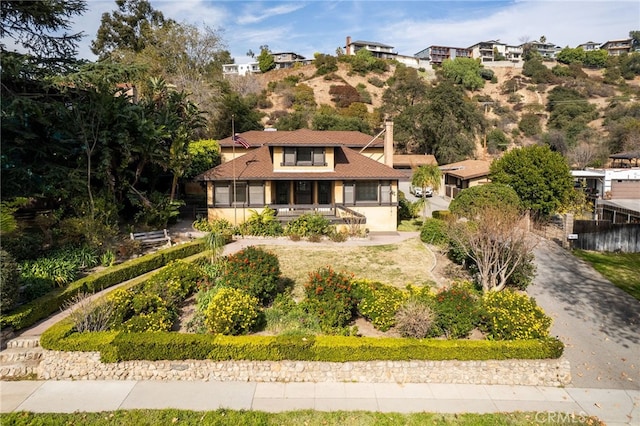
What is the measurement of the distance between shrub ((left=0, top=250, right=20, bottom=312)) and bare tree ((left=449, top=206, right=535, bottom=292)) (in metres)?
16.4

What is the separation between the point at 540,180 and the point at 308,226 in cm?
1749

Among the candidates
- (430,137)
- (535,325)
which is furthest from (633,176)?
(535,325)

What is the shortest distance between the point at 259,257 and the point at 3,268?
791 cm

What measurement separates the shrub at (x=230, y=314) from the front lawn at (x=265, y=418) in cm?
281

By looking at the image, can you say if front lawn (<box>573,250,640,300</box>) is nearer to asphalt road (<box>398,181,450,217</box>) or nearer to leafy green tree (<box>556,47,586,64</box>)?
asphalt road (<box>398,181,450,217</box>)

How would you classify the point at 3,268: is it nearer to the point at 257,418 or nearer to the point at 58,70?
the point at 257,418

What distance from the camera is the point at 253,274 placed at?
1381cm

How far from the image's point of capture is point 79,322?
1133 centimetres

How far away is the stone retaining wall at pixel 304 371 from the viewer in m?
10.4

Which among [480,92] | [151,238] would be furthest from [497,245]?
[480,92]

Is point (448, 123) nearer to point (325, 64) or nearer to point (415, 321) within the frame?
point (325, 64)

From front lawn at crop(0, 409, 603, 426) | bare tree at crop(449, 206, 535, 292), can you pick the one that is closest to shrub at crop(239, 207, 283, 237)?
bare tree at crop(449, 206, 535, 292)

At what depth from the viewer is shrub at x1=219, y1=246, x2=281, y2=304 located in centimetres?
1359

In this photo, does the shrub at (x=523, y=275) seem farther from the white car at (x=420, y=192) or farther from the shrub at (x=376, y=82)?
the shrub at (x=376, y=82)
